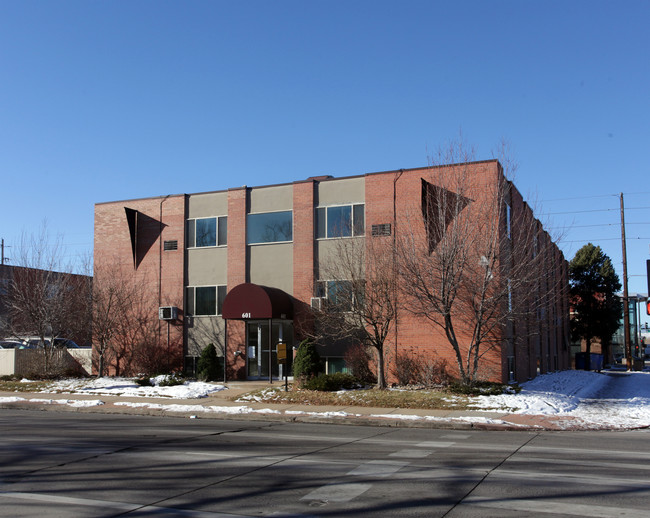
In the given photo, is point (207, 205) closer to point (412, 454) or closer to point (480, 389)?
point (480, 389)

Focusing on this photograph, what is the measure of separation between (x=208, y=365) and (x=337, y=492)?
62.0ft

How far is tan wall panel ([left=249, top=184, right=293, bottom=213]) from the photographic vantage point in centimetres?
2716

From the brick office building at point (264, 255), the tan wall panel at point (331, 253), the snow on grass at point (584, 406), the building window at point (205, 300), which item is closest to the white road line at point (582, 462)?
the snow on grass at point (584, 406)

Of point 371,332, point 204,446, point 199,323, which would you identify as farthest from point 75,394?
point 204,446

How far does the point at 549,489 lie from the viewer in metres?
8.13

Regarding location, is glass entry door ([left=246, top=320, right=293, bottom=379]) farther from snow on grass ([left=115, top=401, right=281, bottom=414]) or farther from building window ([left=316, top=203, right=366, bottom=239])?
snow on grass ([left=115, top=401, right=281, bottom=414])

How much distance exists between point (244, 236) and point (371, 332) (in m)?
7.38

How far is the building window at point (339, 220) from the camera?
2544cm

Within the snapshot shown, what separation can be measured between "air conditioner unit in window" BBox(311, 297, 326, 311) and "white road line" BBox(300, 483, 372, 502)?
51.0 ft

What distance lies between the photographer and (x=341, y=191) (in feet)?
85.8

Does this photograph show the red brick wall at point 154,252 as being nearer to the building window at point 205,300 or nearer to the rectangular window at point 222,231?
the building window at point 205,300

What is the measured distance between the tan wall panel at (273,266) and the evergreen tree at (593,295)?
3015 cm

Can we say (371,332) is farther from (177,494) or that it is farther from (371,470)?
(177,494)

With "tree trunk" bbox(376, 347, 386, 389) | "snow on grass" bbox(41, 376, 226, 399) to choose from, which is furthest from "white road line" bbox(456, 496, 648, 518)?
"snow on grass" bbox(41, 376, 226, 399)
